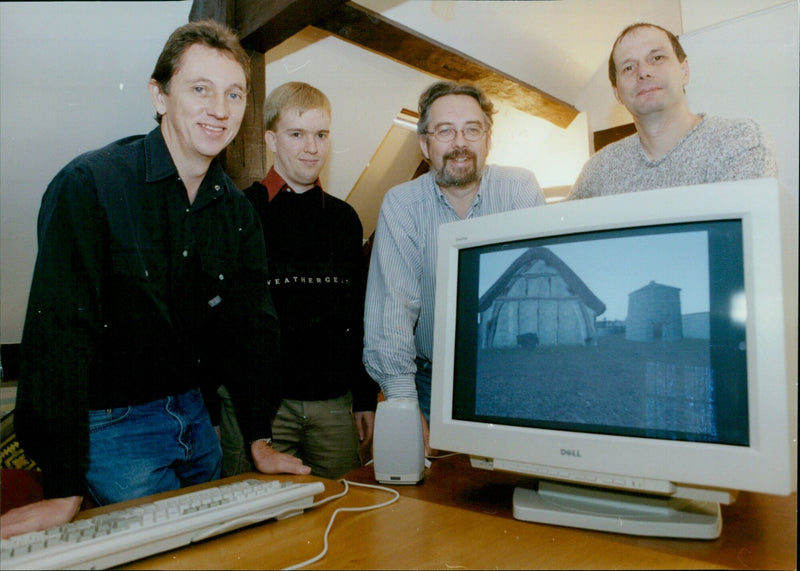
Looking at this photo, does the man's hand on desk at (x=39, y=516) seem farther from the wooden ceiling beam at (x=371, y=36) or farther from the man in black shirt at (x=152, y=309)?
the wooden ceiling beam at (x=371, y=36)

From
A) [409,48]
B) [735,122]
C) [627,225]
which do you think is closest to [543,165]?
[409,48]

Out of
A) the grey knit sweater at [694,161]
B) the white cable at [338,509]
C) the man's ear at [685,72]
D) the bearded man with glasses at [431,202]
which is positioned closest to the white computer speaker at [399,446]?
the white cable at [338,509]

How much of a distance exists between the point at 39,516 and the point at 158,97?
94 centimetres

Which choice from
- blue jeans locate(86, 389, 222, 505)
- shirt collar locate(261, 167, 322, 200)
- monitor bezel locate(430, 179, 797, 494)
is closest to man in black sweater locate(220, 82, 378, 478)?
shirt collar locate(261, 167, 322, 200)

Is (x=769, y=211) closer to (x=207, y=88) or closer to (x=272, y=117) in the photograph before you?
(x=207, y=88)

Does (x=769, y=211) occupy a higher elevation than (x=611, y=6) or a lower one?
lower

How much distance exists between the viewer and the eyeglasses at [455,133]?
1.57 meters

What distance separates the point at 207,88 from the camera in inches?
49.7

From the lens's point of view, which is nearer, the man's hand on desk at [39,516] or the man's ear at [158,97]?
the man's hand on desk at [39,516]

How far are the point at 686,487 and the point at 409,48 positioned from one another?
6.81 feet

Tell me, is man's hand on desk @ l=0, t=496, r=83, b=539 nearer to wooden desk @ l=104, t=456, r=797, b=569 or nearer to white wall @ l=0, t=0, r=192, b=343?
wooden desk @ l=104, t=456, r=797, b=569

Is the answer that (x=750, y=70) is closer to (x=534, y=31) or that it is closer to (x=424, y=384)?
(x=424, y=384)

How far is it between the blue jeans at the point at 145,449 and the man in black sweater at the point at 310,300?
35 centimetres

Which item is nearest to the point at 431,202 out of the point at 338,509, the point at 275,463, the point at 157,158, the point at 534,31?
the point at 157,158
